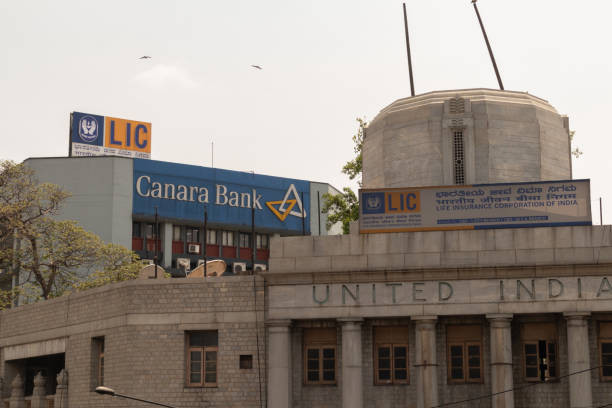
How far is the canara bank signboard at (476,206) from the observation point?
3825 centimetres

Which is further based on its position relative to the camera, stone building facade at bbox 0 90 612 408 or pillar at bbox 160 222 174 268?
pillar at bbox 160 222 174 268

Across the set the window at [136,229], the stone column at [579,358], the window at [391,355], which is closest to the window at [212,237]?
the window at [136,229]

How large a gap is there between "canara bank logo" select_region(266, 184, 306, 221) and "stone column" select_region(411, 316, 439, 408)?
220 feet

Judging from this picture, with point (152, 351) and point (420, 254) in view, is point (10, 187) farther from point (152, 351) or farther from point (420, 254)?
point (420, 254)

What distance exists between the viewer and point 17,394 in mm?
48625

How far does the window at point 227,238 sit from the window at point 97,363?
195 ft

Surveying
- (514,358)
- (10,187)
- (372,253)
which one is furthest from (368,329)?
(10,187)

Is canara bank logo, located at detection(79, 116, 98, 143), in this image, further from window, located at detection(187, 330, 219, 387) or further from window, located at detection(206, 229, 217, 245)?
window, located at detection(187, 330, 219, 387)

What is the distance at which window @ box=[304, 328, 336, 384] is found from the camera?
39312 millimetres

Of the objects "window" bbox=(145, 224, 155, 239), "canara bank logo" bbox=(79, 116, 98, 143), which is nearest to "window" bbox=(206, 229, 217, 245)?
"window" bbox=(145, 224, 155, 239)

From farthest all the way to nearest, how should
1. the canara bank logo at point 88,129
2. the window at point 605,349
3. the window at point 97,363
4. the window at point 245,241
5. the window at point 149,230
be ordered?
the window at point 245,241, the canara bank logo at point 88,129, the window at point 149,230, the window at point 97,363, the window at point 605,349

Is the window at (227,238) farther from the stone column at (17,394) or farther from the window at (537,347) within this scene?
the window at (537,347)

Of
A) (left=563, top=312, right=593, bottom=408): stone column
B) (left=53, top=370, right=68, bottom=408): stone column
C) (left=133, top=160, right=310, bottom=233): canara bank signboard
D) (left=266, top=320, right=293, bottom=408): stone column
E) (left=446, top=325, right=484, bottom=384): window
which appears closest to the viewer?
(left=563, top=312, right=593, bottom=408): stone column

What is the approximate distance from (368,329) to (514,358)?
5.74 metres
